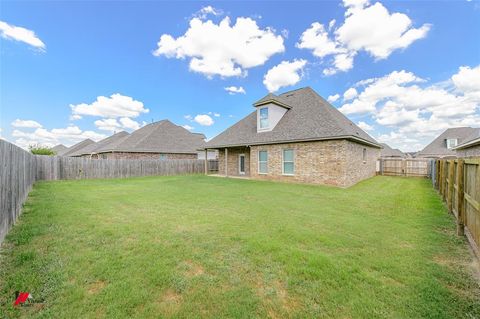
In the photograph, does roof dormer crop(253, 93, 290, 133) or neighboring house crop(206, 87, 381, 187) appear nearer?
neighboring house crop(206, 87, 381, 187)

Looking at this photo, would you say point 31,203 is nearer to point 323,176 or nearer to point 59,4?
point 59,4

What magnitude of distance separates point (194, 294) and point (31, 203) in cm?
831

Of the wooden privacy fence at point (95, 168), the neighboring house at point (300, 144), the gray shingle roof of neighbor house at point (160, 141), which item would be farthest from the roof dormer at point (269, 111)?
the wooden privacy fence at point (95, 168)

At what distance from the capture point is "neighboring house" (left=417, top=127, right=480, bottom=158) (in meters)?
29.4

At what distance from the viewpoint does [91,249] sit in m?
3.70

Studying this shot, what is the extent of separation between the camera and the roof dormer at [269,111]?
15.0 m

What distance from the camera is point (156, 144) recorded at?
23.7 m

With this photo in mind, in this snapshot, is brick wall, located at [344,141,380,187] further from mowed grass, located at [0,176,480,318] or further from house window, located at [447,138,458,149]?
house window, located at [447,138,458,149]

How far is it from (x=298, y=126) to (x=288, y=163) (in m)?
2.46

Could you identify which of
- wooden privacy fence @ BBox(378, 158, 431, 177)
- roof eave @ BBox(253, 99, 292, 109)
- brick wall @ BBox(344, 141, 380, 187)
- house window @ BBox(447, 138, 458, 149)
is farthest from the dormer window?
house window @ BBox(447, 138, 458, 149)

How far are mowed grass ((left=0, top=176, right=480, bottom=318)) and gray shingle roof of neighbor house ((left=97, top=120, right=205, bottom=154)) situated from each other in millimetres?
17070

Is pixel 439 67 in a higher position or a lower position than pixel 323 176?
higher

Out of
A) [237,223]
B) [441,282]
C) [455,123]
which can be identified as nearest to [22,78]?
[237,223]

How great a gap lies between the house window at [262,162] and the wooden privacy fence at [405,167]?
1182cm
